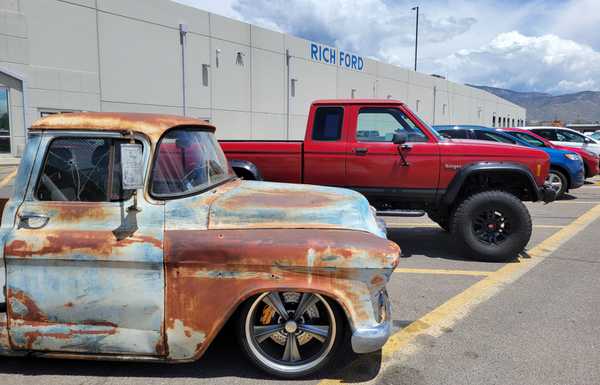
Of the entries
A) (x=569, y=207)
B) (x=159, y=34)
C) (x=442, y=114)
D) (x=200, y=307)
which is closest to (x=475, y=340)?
(x=200, y=307)

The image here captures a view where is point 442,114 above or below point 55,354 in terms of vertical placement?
above

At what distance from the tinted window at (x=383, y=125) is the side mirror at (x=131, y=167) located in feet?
13.9

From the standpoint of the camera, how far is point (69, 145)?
3.24 m

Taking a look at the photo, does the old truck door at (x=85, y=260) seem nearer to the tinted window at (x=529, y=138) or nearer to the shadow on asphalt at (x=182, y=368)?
the shadow on asphalt at (x=182, y=368)

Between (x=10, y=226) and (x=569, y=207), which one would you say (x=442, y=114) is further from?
(x=10, y=226)

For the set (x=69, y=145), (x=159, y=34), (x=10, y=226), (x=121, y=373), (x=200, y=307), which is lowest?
(x=121, y=373)

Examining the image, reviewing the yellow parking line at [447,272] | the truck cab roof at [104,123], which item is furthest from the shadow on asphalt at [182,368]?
the yellow parking line at [447,272]

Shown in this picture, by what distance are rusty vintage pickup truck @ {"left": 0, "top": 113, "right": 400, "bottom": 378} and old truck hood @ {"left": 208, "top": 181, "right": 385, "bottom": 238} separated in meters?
0.01

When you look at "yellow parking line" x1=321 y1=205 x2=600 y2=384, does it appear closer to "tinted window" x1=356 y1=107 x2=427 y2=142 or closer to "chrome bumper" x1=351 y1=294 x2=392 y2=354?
"chrome bumper" x1=351 y1=294 x2=392 y2=354

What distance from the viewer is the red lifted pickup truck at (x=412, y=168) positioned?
20.9 feet

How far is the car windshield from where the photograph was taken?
10.7 feet

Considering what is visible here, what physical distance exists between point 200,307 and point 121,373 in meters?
0.88

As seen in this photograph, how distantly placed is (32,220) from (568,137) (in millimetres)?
15902

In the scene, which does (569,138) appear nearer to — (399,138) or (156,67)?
(399,138)
